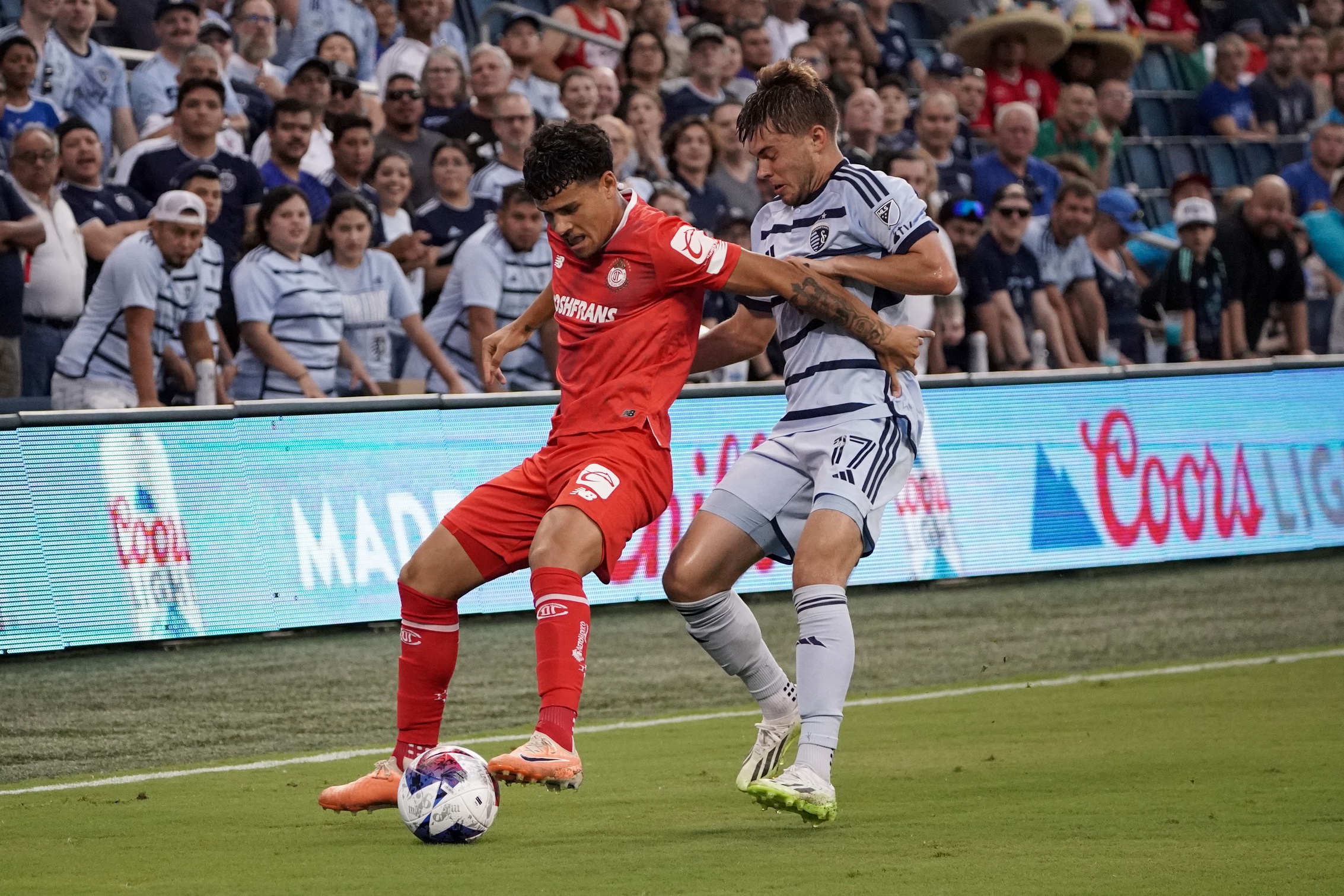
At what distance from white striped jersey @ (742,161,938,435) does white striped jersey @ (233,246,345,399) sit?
579 centimetres

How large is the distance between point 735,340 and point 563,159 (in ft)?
3.59

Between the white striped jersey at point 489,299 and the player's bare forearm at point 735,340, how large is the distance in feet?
19.7

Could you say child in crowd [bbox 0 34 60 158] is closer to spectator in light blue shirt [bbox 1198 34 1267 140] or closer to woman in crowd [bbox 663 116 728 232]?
woman in crowd [bbox 663 116 728 232]

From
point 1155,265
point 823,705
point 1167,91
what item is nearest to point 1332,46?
point 1167,91

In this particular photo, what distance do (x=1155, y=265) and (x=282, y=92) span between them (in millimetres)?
8451

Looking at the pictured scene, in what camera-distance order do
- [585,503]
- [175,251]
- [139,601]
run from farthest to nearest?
[175,251] < [139,601] < [585,503]

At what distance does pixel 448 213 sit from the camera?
13.1 metres

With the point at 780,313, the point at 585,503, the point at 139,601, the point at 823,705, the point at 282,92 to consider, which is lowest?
the point at 139,601

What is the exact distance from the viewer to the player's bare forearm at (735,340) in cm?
649

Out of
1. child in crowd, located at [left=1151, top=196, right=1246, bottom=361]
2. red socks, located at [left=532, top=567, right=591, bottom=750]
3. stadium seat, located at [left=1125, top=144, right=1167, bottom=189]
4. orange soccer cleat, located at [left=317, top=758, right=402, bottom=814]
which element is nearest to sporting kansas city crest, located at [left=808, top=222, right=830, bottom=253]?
red socks, located at [left=532, top=567, right=591, bottom=750]

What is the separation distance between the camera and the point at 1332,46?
2206 cm

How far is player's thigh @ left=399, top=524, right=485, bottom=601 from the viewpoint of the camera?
584 centimetres

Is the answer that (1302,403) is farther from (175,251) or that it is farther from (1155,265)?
(175,251)

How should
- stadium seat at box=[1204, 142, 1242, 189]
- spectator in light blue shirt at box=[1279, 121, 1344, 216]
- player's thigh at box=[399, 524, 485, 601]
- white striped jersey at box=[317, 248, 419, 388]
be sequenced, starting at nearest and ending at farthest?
player's thigh at box=[399, 524, 485, 601], white striped jersey at box=[317, 248, 419, 388], spectator in light blue shirt at box=[1279, 121, 1344, 216], stadium seat at box=[1204, 142, 1242, 189]
